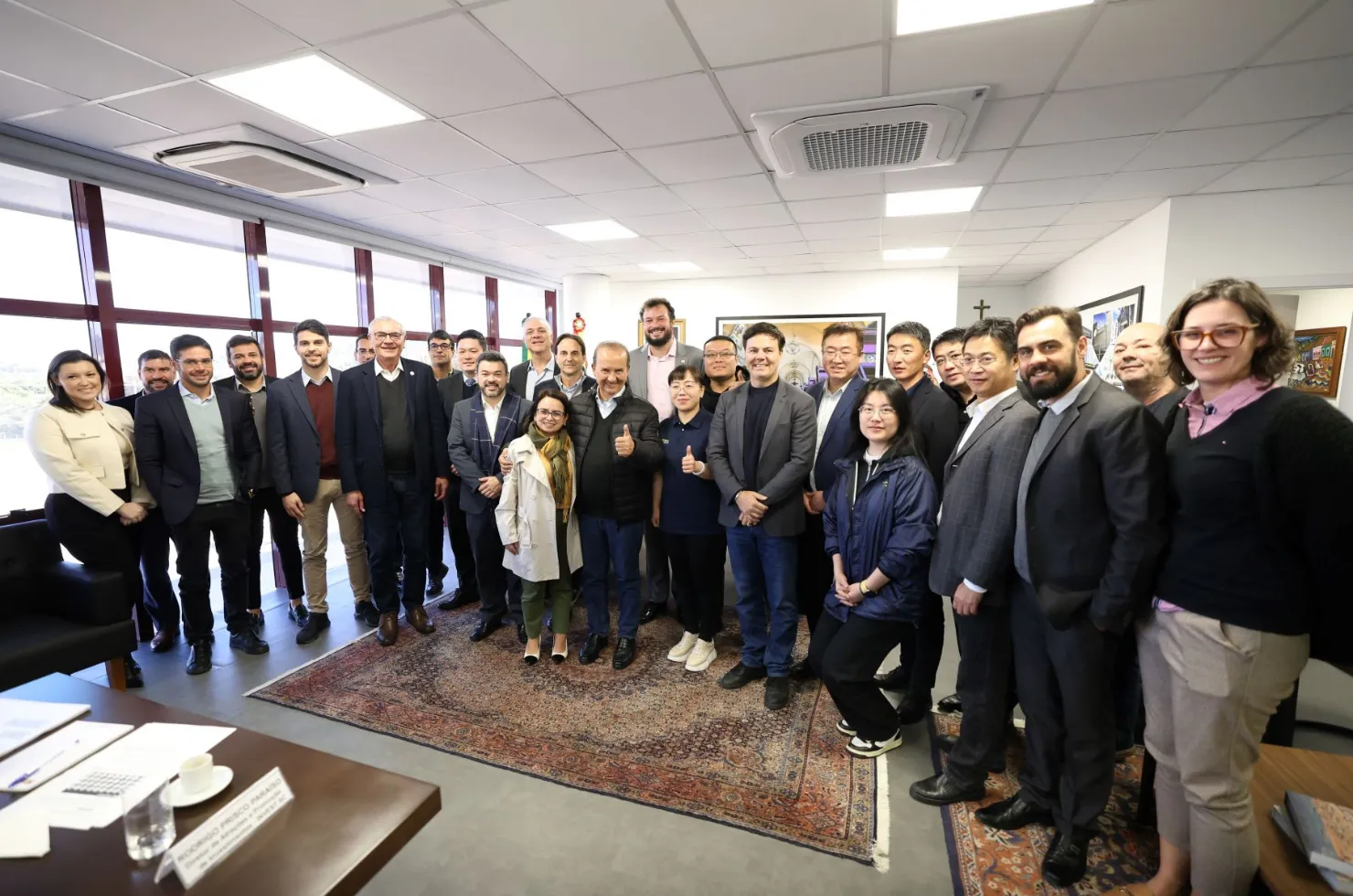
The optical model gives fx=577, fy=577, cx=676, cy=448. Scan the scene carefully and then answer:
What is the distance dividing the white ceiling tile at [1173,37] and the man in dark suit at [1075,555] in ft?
4.50

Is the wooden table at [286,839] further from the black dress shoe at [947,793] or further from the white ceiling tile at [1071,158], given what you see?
the white ceiling tile at [1071,158]

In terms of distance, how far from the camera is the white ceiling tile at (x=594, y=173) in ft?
11.9

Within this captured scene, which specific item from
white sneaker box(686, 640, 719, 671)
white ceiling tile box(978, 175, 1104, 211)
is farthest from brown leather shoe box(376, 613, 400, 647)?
white ceiling tile box(978, 175, 1104, 211)

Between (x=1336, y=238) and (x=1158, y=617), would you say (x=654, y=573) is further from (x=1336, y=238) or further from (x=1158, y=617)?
(x=1336, y=238)

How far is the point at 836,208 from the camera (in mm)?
4672

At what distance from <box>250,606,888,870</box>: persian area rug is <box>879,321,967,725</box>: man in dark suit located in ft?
1.26

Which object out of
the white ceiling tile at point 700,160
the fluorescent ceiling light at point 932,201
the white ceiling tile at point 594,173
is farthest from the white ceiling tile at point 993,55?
the white ceiling tile at point 594,173

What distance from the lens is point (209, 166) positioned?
351cm

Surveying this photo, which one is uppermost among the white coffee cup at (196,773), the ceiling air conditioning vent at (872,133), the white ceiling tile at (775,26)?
the white ceiling tile at (775,26)

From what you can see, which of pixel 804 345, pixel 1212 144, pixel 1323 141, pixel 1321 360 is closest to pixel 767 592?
pixel 1212 144

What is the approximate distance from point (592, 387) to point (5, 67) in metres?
2.83

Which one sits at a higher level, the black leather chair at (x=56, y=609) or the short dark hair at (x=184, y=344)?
the short dark hair at (x=184, y=344)

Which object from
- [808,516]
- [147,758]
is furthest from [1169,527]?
[147,758]

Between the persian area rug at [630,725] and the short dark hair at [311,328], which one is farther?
the short dark hair at [311,328]
